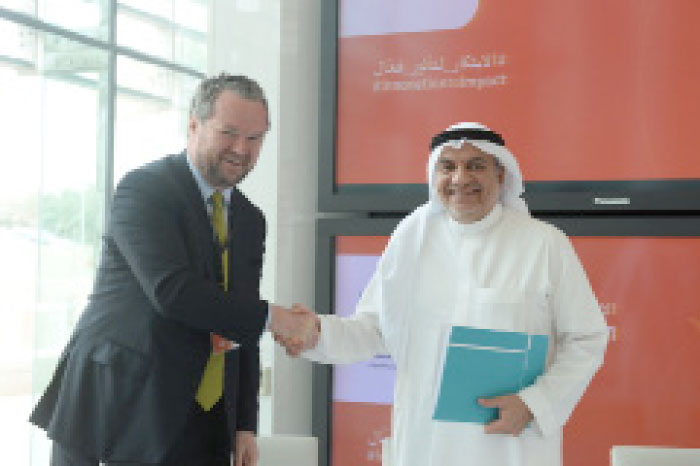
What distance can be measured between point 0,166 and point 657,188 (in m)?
4.69

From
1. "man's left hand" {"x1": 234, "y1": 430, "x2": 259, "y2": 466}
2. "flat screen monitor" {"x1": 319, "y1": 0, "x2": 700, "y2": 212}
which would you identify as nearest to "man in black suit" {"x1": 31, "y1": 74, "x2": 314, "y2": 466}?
"man's left hand" {"x1": 234, "y1": 430, "x2": 259, "y2": 466}

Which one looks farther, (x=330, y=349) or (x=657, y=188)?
(x=657, y=188)

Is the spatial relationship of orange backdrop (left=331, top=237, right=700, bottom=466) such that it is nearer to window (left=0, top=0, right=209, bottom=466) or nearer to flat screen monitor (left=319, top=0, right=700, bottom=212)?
flat screen monitor (left=319, top=0, right=700, bottom=212)

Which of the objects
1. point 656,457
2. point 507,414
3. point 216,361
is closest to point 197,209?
point 216,361

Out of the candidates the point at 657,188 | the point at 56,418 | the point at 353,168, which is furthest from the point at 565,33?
the point at 56,418

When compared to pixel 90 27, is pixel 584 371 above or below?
below

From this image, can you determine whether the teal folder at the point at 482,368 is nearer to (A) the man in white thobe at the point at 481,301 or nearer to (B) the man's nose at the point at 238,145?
(A) the man in white thobe at the point at 481,301

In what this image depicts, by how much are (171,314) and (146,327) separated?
8cm

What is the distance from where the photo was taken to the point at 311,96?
14.1ft

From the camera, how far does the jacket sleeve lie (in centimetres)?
249

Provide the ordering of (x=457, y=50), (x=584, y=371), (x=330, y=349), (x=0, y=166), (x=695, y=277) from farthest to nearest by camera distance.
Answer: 1. (x=0, y=166)
2. (x=457, y=50)
3. (x=695, y=277)
4. (x=330, y=349)
5. (x=584, y=371)

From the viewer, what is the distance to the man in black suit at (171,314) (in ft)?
8.14

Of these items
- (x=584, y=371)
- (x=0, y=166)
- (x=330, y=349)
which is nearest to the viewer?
(x=584, y=371)

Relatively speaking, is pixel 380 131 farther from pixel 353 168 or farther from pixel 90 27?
pixel 90 27
